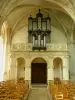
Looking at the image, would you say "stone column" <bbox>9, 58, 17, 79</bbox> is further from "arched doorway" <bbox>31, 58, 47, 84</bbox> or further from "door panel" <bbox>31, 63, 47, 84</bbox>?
"door panel" <bbox>31, 63, 47, 84</bbox>

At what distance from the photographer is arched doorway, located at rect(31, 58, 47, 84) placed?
31141mm

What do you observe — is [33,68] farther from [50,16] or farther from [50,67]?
[50,16]

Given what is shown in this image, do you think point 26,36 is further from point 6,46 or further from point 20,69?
point 20,69

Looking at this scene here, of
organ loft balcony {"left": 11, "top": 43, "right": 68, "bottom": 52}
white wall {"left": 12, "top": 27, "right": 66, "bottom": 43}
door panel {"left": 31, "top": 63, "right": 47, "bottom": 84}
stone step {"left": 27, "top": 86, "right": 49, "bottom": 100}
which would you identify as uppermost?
white wall {"left": 12, "top": 27, "right": 66, "bottom": 43}

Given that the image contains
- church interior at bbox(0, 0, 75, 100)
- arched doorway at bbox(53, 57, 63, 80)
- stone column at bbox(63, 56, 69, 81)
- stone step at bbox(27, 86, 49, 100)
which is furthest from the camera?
arched doorway at bbox(53, 57, 63, 80)

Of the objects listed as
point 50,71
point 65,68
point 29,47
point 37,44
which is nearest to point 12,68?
point 29,47

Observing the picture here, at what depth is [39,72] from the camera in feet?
103

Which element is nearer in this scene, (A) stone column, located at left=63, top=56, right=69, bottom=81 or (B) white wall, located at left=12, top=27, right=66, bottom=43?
(A) stone column, located at left=63, top=56, right=69, bottom=81

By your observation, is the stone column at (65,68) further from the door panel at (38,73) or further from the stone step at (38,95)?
the stone step at (38,95)

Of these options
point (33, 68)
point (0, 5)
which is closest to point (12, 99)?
point (0, 5)

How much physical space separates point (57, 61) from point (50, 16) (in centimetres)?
673

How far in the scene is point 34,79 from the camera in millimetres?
31109

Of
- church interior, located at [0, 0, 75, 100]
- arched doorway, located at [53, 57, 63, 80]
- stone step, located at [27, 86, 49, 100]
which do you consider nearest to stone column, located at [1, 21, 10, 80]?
church interior, located at [0, 0, 75, 100]

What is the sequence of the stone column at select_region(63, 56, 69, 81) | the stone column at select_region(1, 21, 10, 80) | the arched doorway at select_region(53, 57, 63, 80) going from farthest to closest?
the arched doorway at select_region(53, 57, 63, 80) < the stone column at select_region(1, 21, 10, 80) < the stone column at select_region(63, 56, 69, 81)
